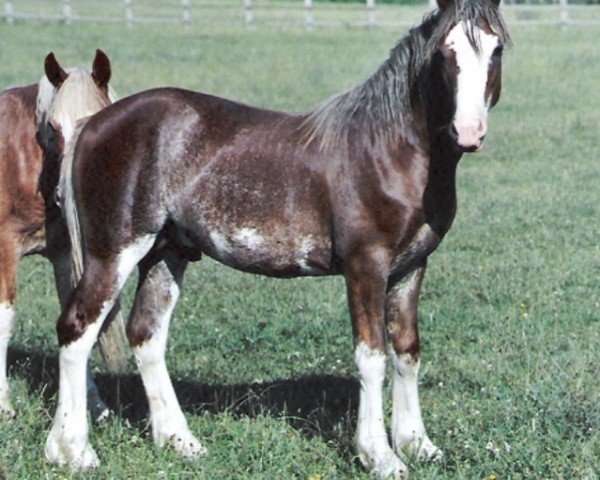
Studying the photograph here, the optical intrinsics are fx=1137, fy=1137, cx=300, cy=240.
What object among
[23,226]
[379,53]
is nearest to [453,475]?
[23,226]

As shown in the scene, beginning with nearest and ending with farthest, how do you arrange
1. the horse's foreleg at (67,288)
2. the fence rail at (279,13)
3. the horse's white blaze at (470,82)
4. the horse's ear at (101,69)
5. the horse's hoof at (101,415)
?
the horse's white blaze at (470,82), the horse's ear at (101,69), the horse's hoof at (101,415), the horse's foreleg at (67,288), the fence rail at (279,13)

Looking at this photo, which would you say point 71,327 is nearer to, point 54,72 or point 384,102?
point 54,72

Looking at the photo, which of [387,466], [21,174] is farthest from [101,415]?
[387,466]

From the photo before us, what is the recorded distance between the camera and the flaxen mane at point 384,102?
4988mm

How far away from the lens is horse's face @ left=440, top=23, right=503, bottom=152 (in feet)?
15.0

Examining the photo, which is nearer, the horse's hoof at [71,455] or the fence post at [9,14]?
the horse's hoof at [71,455]

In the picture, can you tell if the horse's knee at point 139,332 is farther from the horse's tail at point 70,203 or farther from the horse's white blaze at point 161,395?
the horse's tail at point 70,203

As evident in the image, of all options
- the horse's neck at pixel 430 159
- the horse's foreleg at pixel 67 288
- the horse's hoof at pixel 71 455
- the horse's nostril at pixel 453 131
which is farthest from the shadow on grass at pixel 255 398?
the horse's nostril at pixel 453 131

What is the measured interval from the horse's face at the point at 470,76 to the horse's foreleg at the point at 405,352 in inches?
35.9

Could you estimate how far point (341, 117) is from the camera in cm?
516

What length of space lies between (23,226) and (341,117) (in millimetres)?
2011

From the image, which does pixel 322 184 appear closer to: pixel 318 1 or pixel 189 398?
pixel 189 398

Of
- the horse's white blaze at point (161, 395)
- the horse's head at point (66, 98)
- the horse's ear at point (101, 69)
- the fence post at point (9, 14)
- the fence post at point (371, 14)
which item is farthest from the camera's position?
the fence post at point (9, 14)

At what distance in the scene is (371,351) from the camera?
197 inches
